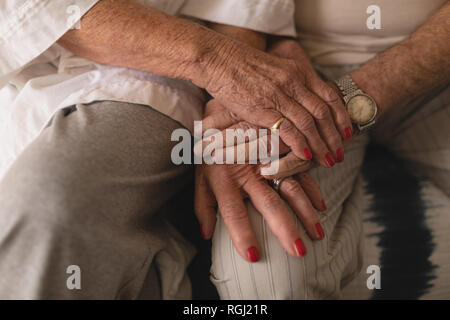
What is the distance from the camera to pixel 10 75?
2.06ft

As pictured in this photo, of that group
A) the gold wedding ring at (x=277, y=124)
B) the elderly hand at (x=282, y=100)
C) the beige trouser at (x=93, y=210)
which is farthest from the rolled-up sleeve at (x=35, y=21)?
the gold wedding ring at (x=277, y=124)

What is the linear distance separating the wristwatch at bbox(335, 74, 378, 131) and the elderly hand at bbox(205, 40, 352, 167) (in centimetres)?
3

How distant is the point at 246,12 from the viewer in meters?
0.67

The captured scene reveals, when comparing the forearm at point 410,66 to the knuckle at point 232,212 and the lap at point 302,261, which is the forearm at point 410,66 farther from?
the knuckle at point 232,212

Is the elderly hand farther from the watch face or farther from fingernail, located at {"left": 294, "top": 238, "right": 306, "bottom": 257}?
fingernail, located at {"left": 294, "top": 238, "right": 306, "bottom": 257}

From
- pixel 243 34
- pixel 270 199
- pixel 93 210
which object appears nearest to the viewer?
pixel 93 210

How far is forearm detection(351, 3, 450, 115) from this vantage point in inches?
26.1

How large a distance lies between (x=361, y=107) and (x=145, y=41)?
1.32 feet

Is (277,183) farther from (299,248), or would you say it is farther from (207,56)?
(207,56)

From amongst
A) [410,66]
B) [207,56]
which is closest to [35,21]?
[207,56]

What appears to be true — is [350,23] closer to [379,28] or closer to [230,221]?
[379,28]

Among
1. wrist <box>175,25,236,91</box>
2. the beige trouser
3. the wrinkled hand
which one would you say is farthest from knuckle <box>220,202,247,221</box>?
wrist <box>175,25,236,91</box>
